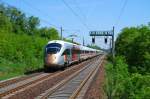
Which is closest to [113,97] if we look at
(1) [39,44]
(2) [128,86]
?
(2) [128,86]

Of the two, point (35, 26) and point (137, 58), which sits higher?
point (35, 26)

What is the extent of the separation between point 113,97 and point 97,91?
19.5ft

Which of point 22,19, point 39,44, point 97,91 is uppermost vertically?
point 22,19

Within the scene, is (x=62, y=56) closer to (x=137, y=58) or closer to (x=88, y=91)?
(x=137, y=58)

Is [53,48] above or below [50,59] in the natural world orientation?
above

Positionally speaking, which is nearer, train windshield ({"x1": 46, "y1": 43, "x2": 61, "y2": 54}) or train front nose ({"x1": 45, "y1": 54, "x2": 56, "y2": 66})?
train front nose ({"x1": 45, "y1": 54, "x2": 56, "y2": 66})

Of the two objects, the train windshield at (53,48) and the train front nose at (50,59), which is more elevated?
the train windshield at (53,48)

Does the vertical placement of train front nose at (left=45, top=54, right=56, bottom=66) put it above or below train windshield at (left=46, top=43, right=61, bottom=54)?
below

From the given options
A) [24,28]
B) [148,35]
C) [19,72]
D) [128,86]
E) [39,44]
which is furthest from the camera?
[24,28]

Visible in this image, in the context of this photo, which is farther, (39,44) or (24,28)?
(24,28)

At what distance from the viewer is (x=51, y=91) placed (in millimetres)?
26500

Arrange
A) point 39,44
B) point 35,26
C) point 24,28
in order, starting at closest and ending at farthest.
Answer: point 39,44 → point 24,28 → point 35,26

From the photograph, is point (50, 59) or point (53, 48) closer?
point (50, 59)

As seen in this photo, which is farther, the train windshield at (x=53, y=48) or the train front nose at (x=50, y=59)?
the train windshield at (x=53, y=48)
